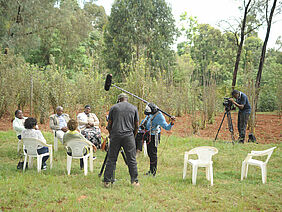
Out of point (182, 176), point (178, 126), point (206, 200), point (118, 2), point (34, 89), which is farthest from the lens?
point (118, 2)

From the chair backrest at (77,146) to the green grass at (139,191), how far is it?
1.38 ft

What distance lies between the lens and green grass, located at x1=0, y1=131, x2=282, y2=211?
3.69m

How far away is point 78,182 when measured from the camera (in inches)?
181

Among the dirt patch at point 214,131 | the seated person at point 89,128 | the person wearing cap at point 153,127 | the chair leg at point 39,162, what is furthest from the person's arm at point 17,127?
the dirt patch at point 214,131

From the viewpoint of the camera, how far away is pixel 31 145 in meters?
5.08

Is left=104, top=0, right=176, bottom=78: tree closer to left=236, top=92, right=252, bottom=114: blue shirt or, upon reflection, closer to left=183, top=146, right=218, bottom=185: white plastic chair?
left=236, top=92, right=252, bottom=114: blue shirt

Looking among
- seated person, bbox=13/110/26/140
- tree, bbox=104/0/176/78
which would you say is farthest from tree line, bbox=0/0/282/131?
seated person, bbox=13/110/26/140

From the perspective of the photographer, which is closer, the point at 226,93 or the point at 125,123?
the point at 125,123

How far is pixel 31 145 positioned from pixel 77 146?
912 millimetres

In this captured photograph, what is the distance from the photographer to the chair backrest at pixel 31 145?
5.04 meters

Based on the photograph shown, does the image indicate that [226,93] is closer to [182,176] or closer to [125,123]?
[182,176]


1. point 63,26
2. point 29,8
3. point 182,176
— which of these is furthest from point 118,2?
point 182,176

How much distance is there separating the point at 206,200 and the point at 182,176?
1.27m

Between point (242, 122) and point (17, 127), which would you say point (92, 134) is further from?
point (242, 122)
